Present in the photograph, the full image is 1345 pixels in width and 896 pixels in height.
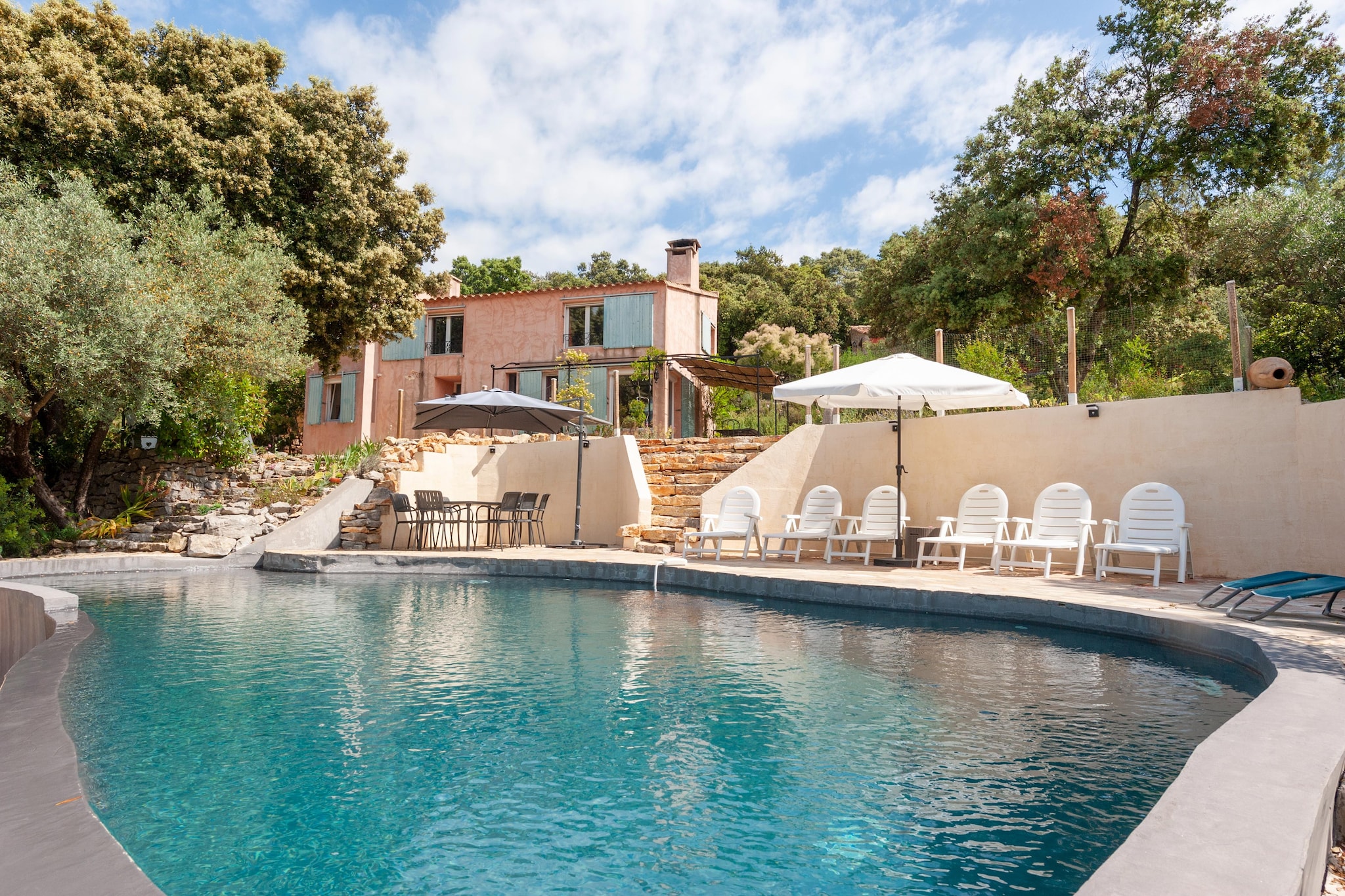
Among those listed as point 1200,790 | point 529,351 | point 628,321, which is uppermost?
point 628,321

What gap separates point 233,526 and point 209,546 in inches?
26.0

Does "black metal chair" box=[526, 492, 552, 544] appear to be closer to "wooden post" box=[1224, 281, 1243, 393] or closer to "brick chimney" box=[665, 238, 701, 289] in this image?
"wooden post" box=[1224, 281, 1243, 393]

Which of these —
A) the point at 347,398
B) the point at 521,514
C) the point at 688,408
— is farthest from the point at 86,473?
the point at 688,408

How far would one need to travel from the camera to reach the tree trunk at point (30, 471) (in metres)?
11.8

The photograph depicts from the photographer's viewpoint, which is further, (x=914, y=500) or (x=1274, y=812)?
(x=914, y=500)

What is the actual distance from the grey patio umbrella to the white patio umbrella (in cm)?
408

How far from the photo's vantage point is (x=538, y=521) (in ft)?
40.7

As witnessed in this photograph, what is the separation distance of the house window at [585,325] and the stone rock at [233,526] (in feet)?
36.2

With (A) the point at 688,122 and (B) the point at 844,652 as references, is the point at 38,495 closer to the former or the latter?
(B) the point at 844,652

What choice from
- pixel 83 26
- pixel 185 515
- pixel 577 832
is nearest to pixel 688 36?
pixel 83 26

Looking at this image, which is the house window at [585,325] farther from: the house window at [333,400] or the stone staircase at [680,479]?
the stone staircase at [680,479]

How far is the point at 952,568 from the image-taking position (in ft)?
27.3

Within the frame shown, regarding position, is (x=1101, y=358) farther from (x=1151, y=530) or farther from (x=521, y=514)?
(x=521, y=514)

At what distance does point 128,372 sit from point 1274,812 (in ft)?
41.2
